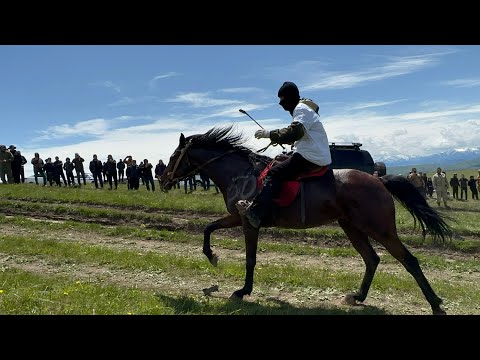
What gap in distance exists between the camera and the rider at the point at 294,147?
25.8 feet

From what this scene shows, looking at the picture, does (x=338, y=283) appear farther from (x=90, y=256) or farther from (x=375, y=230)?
(x=90, y=256)

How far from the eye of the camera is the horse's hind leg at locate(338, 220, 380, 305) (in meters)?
8.47

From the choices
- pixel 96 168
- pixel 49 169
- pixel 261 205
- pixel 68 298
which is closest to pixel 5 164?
pixel 49 169

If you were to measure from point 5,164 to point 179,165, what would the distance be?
24.3m

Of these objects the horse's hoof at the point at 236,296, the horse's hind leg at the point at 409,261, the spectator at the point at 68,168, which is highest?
the spectator at the point at 68,168

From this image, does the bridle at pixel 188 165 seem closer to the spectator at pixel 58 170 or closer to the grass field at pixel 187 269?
the grass field at pixel 187 269

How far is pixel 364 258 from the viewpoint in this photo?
342 inches

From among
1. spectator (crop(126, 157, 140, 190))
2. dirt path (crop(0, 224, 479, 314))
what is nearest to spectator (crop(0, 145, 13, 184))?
spectator (crop(126, 157, 140, 190))

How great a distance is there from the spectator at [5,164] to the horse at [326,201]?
23.9m

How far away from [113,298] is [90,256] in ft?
14.1

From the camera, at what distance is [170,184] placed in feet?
32.3

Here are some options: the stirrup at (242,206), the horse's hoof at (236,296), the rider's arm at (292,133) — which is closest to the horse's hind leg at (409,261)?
the rider's arm at (292,133)

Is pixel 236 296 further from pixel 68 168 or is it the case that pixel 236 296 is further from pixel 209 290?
pixel 68 168
